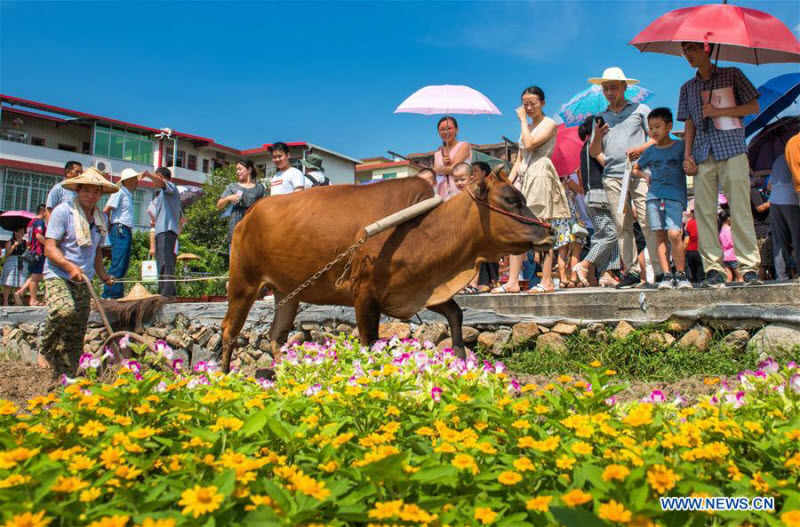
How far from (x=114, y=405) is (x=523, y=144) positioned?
19.3ft

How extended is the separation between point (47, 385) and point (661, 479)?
5960mm

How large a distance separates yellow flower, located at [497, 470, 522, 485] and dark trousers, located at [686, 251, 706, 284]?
10123mm

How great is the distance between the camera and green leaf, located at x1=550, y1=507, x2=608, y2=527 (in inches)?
57.0

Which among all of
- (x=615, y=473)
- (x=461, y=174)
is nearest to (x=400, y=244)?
(x=461, y=174)

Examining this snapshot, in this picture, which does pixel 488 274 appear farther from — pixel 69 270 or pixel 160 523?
pixel 160 523

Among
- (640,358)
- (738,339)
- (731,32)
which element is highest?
(731,32)

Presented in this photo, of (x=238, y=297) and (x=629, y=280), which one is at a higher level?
(x=629, y=280)

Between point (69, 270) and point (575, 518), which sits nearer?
point (575, 518)

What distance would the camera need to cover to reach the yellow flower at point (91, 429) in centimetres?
205

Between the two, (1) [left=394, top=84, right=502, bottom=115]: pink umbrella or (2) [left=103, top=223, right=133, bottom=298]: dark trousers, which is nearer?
(1) [left=394, top=84, right=502, bottom=115]: pink umbrella

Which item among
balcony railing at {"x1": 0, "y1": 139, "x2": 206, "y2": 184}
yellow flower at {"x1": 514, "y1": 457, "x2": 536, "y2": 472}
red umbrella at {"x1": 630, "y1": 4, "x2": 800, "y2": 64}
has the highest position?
balcony railing at {"x1": 0, "y1": 139, "x2": 206, "y2": 184}

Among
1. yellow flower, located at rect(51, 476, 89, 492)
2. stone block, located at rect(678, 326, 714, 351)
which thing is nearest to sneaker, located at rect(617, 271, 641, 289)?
stone block, located at rect(678, 326, 714, 351)

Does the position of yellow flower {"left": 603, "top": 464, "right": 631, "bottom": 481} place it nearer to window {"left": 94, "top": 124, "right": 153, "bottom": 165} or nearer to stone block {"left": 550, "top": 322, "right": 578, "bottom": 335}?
stone block {"left": 550, "top": 322, "right": 578, "bottom": 335}

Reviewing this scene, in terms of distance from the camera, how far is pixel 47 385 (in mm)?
5992
